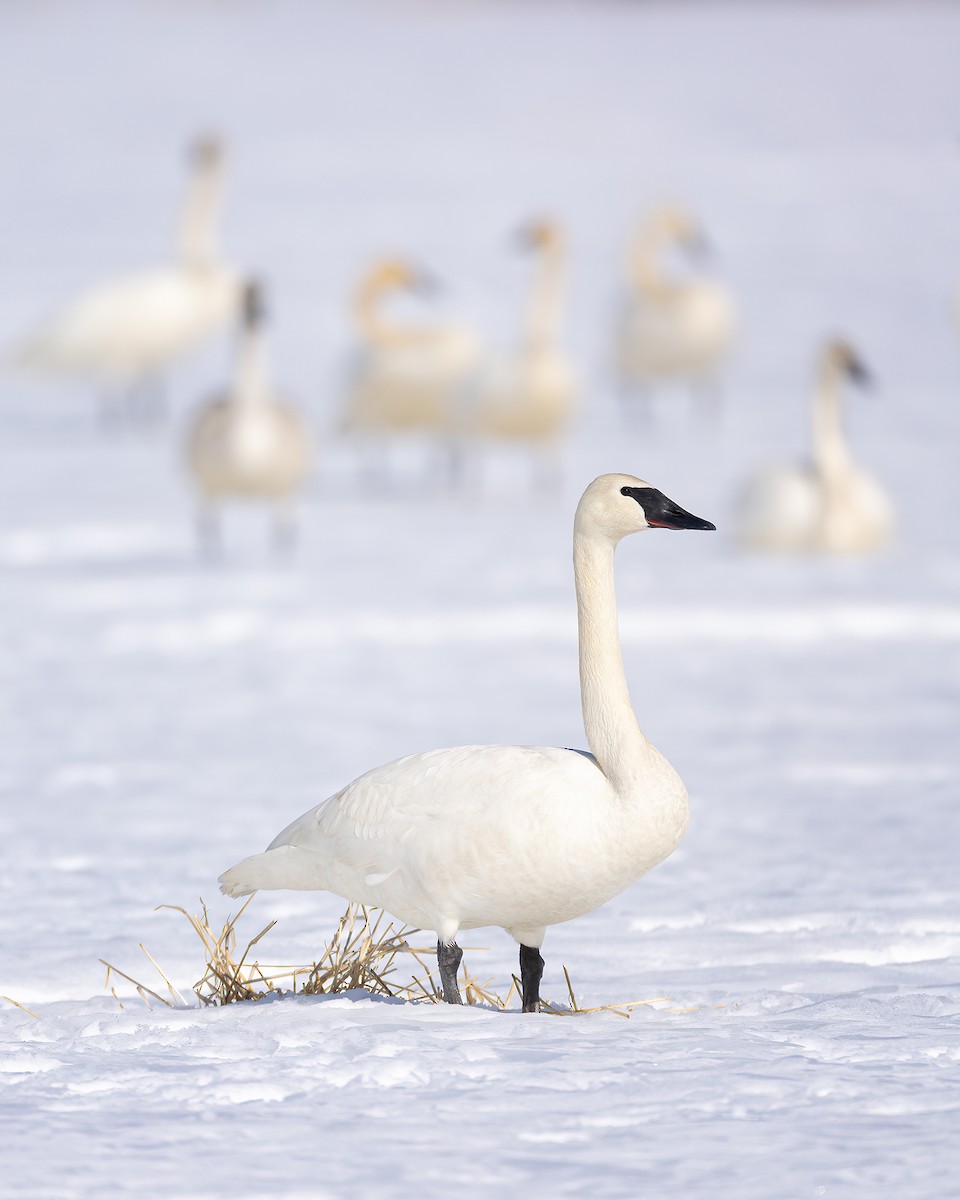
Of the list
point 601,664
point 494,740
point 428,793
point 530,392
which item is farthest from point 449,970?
point 530,392

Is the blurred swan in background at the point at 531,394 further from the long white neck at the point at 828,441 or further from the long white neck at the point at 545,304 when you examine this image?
the long white neck at the point at 828,441

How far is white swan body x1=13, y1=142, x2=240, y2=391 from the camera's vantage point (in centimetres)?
1617

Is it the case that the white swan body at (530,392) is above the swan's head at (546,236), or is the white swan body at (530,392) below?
below

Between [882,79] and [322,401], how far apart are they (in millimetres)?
24201

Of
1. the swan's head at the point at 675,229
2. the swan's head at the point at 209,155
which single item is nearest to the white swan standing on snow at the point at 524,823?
the swan's head at the point at 675,229

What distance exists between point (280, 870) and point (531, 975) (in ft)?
1.52

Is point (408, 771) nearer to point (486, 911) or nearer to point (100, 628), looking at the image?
point (486, 911)

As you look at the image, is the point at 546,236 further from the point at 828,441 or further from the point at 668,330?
the point at 828,441

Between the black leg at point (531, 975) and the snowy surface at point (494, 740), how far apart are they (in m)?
0.14

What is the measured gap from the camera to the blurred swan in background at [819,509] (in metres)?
10.4

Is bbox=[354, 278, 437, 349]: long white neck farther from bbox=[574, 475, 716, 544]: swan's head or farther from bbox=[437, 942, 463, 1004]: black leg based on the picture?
bbox=[437, 942, 463, 1004]: black leg

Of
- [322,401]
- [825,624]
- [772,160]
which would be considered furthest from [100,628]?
[772,160]

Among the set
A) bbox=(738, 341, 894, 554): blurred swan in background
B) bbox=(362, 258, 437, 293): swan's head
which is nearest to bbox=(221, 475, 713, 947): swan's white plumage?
bbox=(738, 341, 894, 554): blurred swan in background

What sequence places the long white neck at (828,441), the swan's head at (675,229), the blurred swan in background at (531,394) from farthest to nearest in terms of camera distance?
the swan's head at (675,229) → the blurred swan in background at (531,394) → the long white neck at (828,441)
